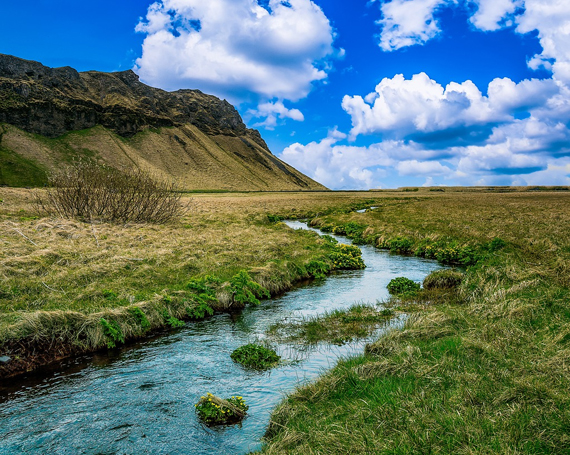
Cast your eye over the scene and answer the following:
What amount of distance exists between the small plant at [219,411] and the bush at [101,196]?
26986mm

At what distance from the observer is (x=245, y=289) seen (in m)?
16.0

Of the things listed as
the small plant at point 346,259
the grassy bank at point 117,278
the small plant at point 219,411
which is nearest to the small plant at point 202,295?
the grassy bank at point 117,278

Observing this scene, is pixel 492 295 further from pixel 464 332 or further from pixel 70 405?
pixel 70 405

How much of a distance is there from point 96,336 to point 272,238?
17.3 meters

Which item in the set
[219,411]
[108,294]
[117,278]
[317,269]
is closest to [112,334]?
[108,294]

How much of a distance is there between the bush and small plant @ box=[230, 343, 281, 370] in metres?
24.6

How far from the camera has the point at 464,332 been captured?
10.1 metres

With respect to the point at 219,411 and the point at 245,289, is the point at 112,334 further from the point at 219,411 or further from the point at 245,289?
the point at 245,289

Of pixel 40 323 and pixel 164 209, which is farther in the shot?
pixel 164 209

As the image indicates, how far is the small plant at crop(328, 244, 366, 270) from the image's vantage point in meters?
23.3

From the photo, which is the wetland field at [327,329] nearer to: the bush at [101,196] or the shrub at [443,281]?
the shrub at [443,281]

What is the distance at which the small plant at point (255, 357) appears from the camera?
10031 mm

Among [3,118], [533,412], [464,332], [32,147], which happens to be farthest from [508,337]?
[3,118]

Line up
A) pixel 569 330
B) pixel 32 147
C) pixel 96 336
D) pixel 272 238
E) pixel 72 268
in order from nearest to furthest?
pixel 569 330 < pixel 96 336 < pixel 72 268 < pixel 272 238 < pixel 32 147
